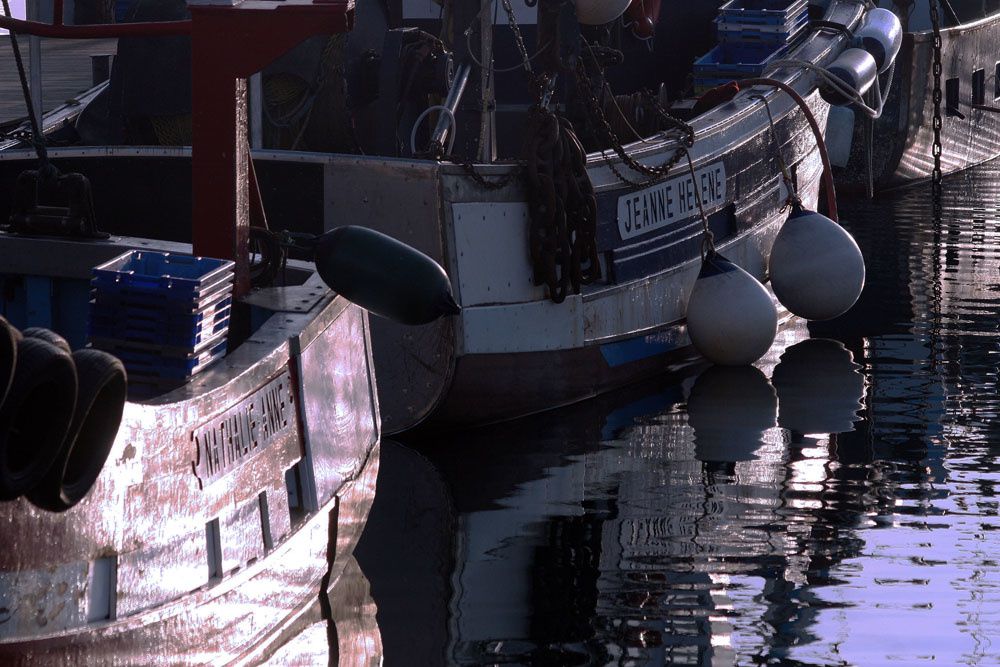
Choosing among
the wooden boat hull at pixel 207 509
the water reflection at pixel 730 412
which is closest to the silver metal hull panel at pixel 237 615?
the wooden boat hull at pixel 207 509

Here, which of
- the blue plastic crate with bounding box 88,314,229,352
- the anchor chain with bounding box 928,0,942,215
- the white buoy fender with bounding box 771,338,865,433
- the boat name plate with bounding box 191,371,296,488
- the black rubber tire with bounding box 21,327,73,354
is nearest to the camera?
the black rubber tire with bounding box 21,327,73,354

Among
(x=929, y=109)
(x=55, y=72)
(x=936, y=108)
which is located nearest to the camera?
(x=936, y=108)

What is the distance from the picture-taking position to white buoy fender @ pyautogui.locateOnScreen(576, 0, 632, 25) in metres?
10.2

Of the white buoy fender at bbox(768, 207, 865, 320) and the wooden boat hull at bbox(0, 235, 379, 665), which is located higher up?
the white buoy fender at bbox(768, 207, 865, 320)

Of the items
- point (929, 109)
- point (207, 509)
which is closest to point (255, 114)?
point (207, 509)

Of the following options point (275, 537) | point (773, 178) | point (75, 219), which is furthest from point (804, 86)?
point (275, 537)

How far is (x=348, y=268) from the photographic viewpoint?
602 cm

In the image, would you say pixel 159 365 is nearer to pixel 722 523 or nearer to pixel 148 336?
pixel 148 336

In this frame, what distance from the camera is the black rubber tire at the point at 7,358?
3.62 metres

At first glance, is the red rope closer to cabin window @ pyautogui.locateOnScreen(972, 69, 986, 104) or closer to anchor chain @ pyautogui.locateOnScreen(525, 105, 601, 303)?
anchor chain @ pyautogui.locateOnScreen(525, 105, 601, 303)

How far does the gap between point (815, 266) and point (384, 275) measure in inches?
241

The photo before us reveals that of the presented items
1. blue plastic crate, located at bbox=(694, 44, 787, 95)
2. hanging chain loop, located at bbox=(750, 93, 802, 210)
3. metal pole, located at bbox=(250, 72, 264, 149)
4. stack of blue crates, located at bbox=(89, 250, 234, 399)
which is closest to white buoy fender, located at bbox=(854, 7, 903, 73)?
blue plastic crate, located at bbox=(694, 44, 787, 95)

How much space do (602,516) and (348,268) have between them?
7.64 ft

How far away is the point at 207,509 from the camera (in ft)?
16.7
